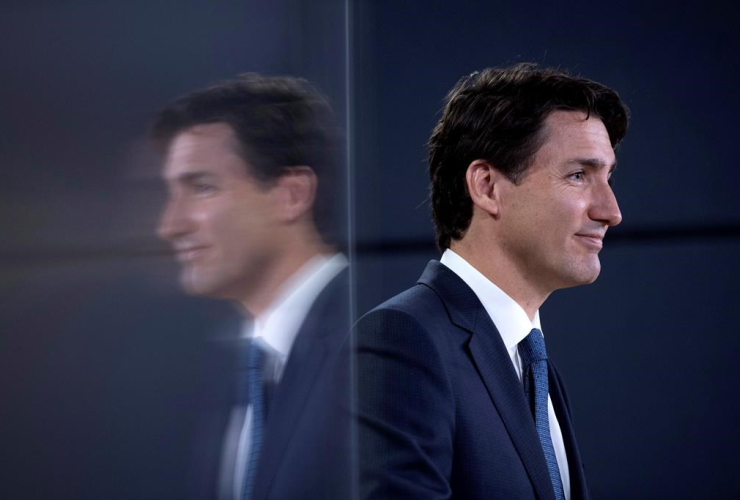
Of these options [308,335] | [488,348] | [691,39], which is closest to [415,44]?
[691,39]

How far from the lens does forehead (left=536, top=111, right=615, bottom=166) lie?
79cm

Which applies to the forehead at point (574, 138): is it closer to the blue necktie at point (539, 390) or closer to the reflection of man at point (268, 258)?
the blue necktie at point (539, 390)

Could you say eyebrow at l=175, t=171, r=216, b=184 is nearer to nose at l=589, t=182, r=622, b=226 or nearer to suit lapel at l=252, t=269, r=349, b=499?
suit lapel at l=252, t=269, r=349, b=499

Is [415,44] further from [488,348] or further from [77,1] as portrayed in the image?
[77,1]

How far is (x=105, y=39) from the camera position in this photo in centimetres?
17

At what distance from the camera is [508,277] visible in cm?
75

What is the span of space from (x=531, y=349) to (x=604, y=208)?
0.16 m

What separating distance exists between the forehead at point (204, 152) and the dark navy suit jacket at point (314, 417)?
0.04 m

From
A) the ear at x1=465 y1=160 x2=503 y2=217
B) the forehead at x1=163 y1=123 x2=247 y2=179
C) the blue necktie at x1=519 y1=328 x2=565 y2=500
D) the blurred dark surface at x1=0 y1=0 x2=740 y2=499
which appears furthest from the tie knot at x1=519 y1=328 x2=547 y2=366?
the forehead at x1=163 y1=123 x2=247 y2=179

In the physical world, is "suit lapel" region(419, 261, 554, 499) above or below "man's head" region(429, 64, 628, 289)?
below

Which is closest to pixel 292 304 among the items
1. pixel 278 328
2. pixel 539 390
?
pixel 278 328

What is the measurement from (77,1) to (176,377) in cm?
8

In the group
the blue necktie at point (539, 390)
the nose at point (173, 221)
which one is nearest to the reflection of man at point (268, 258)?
the nose at point (173, 221)

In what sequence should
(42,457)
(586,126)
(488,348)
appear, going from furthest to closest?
(586,126) < (488,348) < (42,457)
